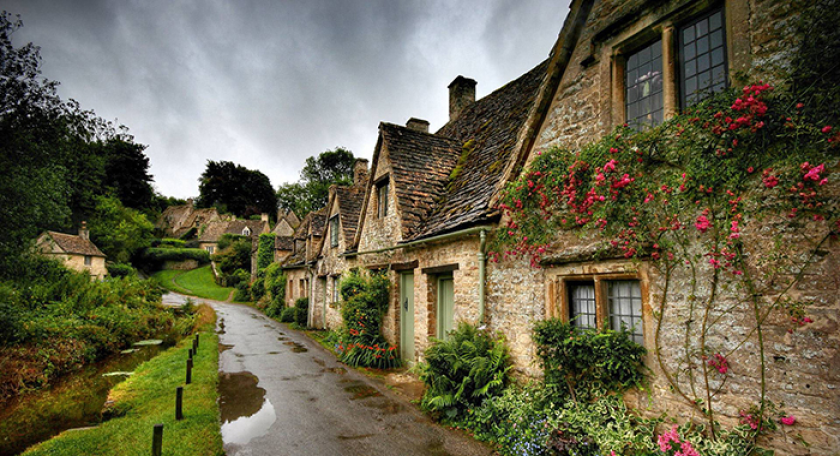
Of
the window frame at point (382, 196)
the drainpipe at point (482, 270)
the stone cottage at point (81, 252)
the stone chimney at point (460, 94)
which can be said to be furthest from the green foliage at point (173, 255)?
the drainpipe at point (482, 270)

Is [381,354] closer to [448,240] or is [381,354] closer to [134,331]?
[448,240]

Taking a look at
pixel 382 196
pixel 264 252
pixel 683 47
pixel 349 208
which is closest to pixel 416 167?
pixel 382 196

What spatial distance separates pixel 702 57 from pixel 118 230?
57.4 m

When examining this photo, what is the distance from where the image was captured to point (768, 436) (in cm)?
396

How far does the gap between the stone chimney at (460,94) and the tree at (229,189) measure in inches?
2408

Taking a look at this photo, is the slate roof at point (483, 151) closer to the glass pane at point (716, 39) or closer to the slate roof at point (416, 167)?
the slate roof at point (416, 167)

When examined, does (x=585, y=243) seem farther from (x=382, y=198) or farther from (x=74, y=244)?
(x=74, y=244)

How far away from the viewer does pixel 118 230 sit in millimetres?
46250

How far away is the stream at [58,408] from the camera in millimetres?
7508

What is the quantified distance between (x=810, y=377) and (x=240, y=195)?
75.9m

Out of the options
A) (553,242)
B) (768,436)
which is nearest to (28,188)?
(553,242)

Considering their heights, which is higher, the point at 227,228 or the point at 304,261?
the point at 227,228

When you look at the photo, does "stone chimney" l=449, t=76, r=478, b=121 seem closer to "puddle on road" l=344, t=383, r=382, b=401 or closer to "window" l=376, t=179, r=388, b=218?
"window" l=376, t=179, r=388, b=218

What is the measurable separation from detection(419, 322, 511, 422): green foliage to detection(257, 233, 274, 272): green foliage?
110 ft
